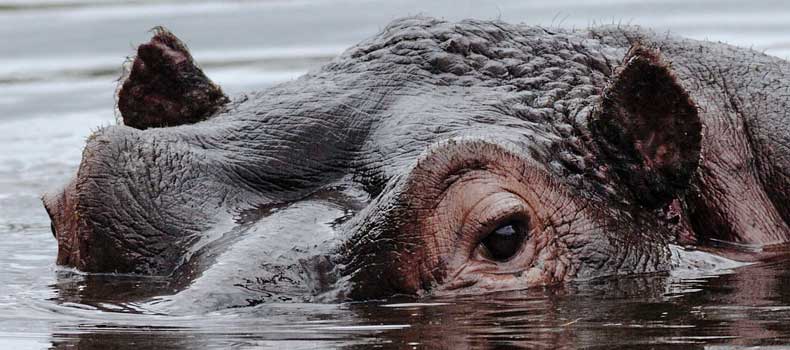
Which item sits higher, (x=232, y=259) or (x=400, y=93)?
(x=400, y=93)

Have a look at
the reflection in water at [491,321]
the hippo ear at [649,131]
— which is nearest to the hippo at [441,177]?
the hippo ear at [649,131]

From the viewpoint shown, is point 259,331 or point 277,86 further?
point 277,86

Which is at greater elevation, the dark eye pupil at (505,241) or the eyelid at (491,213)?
the eyelid at (491,213)

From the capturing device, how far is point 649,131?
664 cm

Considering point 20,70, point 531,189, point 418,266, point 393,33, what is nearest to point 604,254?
point 531,189

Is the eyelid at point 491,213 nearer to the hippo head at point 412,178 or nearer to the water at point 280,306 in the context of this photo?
the hippo head at point 412,178

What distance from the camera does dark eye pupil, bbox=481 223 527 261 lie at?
6195 millimetres

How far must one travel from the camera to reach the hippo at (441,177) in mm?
6016

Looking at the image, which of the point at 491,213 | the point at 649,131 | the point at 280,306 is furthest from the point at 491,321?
the point at 649,131

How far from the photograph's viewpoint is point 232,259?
5992 millimetres

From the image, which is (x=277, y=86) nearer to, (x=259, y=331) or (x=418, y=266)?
(x=418, y=266)

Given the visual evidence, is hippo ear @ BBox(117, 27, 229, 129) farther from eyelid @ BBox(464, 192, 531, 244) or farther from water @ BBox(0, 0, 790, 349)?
eyelid @ BBox(464, 192, 531, 244)

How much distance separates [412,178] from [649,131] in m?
1.22

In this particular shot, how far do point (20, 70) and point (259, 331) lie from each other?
11.8 meters
